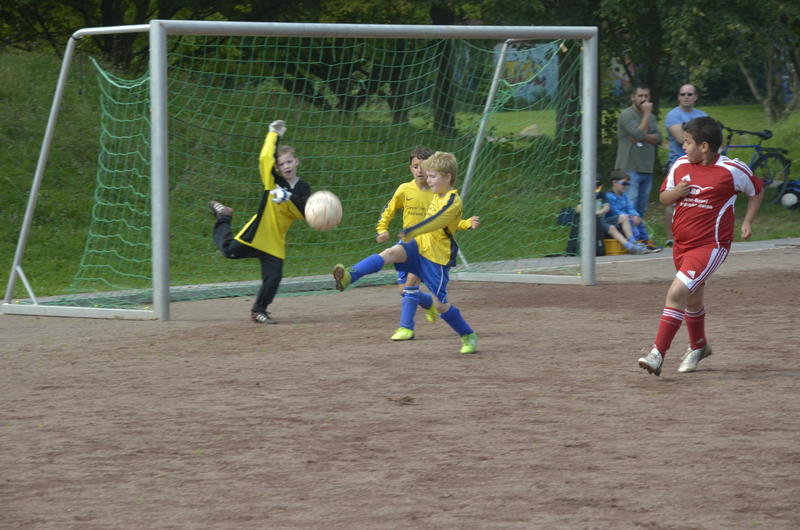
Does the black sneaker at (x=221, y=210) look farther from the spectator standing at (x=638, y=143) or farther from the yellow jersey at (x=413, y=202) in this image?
the spectator standing at (x=638, y=143)

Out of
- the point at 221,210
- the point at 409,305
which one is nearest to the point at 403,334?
the point at 409,305

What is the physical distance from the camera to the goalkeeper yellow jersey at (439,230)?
26.3 ft

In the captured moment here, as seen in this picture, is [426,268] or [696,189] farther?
[426,268]

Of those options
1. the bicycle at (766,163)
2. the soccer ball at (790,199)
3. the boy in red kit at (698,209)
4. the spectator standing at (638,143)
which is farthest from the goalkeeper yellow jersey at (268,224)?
the soccer ball at (790,199)

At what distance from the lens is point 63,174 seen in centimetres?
1645

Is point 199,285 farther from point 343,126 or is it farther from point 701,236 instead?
point 701,236

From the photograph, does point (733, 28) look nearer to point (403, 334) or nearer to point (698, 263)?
point (403, 334)

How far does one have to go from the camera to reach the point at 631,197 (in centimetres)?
1498

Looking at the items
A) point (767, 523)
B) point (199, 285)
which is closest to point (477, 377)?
point (767, 523)

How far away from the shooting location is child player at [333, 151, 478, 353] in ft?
26.3

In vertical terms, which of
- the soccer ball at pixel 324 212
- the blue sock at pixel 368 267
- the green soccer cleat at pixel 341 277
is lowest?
the green soccer cleat at pixel 341 277

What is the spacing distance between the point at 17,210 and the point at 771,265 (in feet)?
30.0

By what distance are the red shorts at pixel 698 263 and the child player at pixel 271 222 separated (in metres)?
3.47

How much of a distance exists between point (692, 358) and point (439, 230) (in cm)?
193
